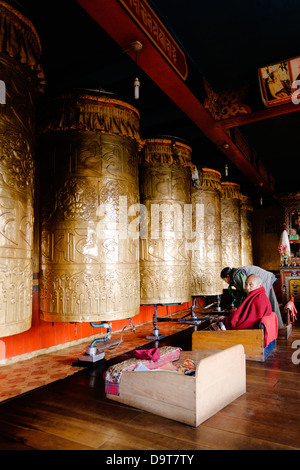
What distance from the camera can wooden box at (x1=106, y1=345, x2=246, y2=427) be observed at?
189 cm

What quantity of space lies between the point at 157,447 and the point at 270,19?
438 cm

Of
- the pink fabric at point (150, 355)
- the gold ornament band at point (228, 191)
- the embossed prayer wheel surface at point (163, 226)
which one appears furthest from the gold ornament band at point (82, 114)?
the gold ornament band at point (228, 191)

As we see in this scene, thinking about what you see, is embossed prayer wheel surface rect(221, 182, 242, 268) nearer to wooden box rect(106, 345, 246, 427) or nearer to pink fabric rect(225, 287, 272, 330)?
pink fabric rect(225, 287, 272, 330)

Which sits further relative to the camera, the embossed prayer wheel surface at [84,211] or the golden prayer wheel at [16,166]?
the embossed prayer wheel surface at [84,211]

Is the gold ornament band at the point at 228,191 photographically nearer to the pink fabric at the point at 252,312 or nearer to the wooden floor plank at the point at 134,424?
the pink fabric at the point at 252,312

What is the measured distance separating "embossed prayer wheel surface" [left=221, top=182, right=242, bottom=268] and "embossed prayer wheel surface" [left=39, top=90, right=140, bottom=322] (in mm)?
5393

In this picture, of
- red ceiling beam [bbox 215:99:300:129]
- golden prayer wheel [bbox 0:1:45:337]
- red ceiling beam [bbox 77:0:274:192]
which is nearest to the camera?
golden prayer wheel [bbox 0:1:45:337]

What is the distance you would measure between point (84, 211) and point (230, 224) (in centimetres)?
598

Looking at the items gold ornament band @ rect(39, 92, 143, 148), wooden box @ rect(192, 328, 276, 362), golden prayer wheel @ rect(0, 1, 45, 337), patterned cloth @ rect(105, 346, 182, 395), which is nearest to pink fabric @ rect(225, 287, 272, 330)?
wooden box @ rect(192, 328, 276, 362)

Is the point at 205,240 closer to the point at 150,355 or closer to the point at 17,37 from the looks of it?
the point at 150,355

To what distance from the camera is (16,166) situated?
8.78 feet

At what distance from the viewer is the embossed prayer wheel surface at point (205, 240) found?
7.18 m

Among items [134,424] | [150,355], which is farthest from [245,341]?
[134,424]

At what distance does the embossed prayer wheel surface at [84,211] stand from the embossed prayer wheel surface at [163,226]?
1.32 meters
